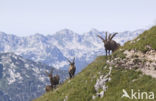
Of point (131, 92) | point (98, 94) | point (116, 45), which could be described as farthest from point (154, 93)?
point (116, 45)

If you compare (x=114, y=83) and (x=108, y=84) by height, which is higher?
(x=114, y=83)

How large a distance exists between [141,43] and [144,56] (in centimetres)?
215

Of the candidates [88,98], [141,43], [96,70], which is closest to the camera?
[88,98]

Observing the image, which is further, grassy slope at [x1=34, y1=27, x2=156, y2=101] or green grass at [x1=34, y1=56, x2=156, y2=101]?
grassy slope at [x1=34, y1=27, x2=156, y2=101]

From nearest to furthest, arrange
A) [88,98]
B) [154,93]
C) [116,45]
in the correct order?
[154,93]
[88,98]
[116,45]

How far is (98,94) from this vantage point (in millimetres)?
26500

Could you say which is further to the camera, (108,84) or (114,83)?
(108,84)

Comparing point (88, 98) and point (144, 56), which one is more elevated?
point (144, 56)

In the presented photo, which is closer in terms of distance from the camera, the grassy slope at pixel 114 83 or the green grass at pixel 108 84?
the green grass at pixel 108 84

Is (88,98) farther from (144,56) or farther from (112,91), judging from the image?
(144,56)

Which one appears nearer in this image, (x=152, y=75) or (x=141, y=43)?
(x=152, y=75)

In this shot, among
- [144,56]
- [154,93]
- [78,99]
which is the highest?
[144,56]

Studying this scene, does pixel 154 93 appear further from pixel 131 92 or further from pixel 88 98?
pixel 88 98

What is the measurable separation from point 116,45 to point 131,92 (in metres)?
13.5
